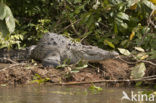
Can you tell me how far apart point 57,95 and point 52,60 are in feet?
8.42

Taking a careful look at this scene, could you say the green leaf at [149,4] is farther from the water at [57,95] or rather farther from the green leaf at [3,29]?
the green leaf at [3,29]

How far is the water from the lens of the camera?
3.86 metres

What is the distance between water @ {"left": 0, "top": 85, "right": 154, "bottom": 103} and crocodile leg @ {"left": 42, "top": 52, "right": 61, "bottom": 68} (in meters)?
1.61

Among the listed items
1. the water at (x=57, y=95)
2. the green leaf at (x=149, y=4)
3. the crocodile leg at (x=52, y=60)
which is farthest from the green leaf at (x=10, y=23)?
the crocodile leg at (x=52, y=60)

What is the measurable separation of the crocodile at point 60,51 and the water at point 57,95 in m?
1.86

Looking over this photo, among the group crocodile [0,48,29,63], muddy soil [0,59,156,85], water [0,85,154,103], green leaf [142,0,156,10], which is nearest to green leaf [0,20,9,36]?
water [0,85,154,103]

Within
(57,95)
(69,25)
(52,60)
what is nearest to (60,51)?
(52,60)

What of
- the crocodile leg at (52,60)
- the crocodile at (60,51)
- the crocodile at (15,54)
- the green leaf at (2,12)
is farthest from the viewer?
the crocodile at (15,54)

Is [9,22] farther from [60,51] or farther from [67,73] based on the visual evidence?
Result: [60,51]

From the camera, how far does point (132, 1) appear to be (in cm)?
371

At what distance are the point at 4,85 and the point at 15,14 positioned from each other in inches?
157

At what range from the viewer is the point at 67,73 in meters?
5.63

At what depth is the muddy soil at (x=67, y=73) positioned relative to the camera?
5355 mm

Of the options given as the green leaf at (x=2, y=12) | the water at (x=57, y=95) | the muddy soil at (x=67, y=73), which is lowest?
the water at (x=57, y=95)
